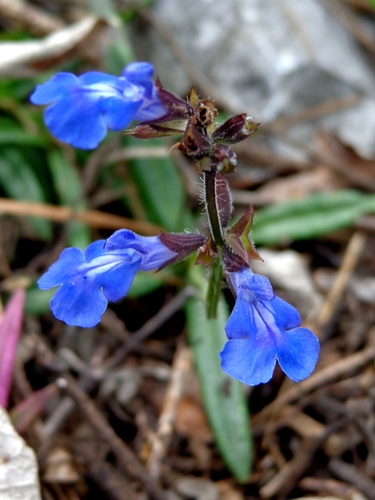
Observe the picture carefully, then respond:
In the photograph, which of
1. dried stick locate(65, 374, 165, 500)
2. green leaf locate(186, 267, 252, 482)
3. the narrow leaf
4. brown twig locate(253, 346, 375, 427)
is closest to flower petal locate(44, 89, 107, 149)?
green leaf locate(186, 267, 252, 482)

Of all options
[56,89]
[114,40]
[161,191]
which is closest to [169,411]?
[161,191]

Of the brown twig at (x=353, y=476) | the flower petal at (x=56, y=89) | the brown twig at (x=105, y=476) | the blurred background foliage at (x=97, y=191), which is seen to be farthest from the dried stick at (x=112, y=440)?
the flower petal at (x=56, y=89)

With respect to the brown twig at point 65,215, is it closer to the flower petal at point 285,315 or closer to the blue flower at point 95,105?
the blue flower at point 95,105

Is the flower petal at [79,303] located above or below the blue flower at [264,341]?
below

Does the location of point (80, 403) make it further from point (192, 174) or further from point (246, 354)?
point (192, 174)

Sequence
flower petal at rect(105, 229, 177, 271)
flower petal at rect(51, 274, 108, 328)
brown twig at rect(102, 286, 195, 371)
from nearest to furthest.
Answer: flower petal at rect(51, 274, 108, 328)
flower petal at rect(105, 229, 177, 271)
brown twig at rect(102, 286, 195, 371)

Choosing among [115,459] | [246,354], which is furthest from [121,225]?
[246,354]

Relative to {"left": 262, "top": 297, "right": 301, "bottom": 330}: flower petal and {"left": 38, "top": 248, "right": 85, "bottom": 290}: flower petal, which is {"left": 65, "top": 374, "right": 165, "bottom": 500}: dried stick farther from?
{"left": 262, "top": 297, "right": 301, "bottom": 330}: flower petal
